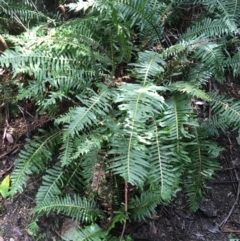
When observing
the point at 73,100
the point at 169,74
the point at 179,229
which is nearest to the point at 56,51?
the point at 73,100

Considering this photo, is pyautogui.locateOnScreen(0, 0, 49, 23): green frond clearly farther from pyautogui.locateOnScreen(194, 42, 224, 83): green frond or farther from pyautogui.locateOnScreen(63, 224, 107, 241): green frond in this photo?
pyautogui.locateOnScreen(63, 224, 107, 241): green frond

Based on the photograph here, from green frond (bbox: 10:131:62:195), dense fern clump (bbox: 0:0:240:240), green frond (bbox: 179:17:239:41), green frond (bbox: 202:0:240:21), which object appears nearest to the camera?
dense fern clump (bbox: 0:0:240:240)

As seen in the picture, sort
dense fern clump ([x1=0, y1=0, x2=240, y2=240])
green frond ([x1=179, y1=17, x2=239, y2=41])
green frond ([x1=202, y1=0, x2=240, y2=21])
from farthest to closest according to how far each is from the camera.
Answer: green frond ([x1=202, y1=0, x2=240, y2=21]) < green frond ([x1=179, y1=17, x2=239, y2=41]) < dense fern clump ([x1=0, y1=0, x2=240, y2=240])

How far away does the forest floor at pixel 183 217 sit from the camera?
275 cm

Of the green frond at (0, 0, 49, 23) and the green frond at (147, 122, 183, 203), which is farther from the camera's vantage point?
the green frond at (0, 0, 49, 23)

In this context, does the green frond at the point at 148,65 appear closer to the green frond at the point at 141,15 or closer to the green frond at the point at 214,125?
the green frond at the point at 141,15

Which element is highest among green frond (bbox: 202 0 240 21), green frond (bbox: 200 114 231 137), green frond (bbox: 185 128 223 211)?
green frond (bbox: 202 0 240 21)

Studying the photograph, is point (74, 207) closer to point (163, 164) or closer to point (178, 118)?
point (163, 164)

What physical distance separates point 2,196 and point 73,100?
1.01m

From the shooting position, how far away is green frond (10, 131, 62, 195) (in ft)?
9.34

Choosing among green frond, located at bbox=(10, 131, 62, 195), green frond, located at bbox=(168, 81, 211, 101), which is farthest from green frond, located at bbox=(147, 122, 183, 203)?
green frond, located at bbox=(10, 131, 62, 195)

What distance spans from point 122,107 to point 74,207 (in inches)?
31.7

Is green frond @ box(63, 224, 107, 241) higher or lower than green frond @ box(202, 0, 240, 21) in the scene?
lower

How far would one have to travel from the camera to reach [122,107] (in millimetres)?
2596
